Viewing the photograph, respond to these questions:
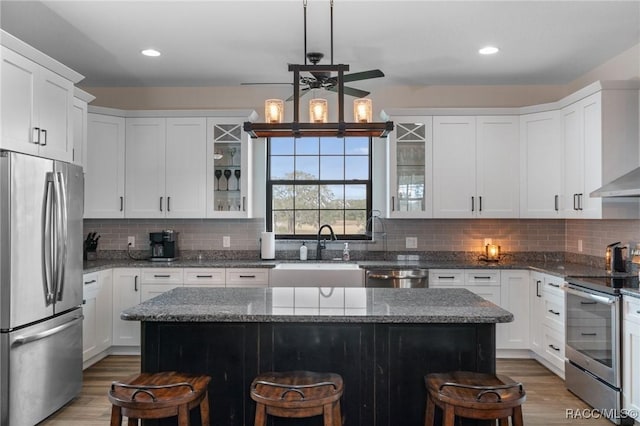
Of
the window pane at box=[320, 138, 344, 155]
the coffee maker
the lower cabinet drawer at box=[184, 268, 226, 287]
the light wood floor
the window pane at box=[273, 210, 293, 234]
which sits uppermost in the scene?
the window pane at box=[320, 138, 344, 155]

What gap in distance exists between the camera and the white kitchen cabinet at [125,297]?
4.46 metres

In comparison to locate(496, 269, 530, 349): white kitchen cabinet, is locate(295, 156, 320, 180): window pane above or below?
above

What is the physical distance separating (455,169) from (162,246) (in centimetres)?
312

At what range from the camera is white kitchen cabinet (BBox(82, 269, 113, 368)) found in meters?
3.99

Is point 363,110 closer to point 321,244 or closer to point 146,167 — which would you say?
point 321,244

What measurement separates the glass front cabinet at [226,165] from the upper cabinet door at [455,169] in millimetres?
1940

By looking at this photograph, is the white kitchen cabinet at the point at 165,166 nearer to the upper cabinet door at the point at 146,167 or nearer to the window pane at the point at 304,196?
the upper cabinet door at the point at 146,167

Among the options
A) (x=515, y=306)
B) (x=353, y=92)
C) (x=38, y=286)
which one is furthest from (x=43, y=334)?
(x=515, y=306)

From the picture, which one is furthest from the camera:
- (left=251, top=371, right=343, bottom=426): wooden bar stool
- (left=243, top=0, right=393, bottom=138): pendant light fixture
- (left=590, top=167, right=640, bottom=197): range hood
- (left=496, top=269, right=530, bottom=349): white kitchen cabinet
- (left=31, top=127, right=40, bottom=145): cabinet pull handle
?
(left=496, top=269, right=530, bottom=349): white kitchen cabinet

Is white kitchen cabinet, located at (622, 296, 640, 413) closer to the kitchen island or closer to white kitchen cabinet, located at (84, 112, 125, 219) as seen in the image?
the kitchen island

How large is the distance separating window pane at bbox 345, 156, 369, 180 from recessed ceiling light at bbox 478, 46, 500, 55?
5.57ft

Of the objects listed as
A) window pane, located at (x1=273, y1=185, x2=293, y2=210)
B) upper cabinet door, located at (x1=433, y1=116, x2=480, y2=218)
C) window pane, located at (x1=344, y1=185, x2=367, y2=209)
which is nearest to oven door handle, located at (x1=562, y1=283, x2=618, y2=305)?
upper cabinet door, located at (x1=433, y1=116, x2=480, y2=218)

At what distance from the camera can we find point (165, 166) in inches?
188

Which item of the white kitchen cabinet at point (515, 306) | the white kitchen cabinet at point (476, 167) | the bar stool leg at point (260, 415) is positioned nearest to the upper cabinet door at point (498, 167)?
the white kitchen cabinet at point (476, 167)
